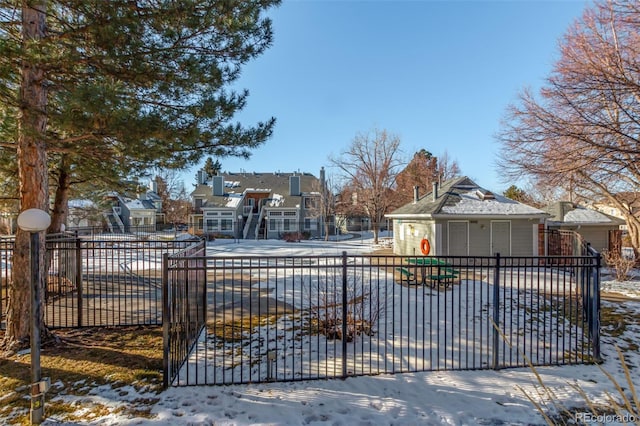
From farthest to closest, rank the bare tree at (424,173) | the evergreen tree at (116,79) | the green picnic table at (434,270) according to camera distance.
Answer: the bare tree at (424,173)
the green picnic table at (434,270)
the evergreen tree at (116,79)

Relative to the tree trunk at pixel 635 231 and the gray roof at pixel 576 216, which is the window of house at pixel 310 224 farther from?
the tree trunk at pixel 635 231

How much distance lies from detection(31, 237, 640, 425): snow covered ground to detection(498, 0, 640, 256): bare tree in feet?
25.8

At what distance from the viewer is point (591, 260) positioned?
4.65m

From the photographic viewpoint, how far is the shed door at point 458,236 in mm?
13195

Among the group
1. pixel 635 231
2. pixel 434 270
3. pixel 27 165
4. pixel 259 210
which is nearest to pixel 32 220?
pixel 27 165

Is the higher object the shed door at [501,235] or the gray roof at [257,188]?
the gray roof at [257,188]

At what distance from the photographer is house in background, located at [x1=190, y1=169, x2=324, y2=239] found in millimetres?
28578

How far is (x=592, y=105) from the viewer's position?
30.4 feet

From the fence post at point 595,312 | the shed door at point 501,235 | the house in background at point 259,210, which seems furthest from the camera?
the house in background at point 259,210

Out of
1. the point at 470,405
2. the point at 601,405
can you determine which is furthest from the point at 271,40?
the point at 601,405

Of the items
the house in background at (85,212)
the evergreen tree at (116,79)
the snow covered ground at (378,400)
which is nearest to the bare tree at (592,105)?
the snow covered ground at (378,400)

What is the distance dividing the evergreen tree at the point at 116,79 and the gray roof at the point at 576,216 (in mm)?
16571

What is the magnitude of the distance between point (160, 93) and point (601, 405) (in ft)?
24.5

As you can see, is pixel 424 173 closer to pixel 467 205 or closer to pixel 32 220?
pixel 467 205
